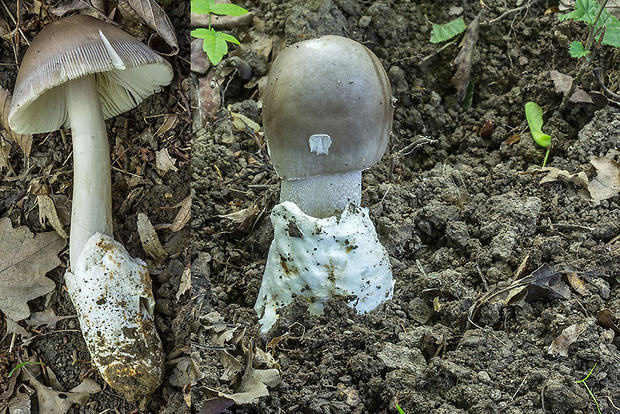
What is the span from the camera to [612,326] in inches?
74.4

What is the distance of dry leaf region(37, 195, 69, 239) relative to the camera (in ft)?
8.22

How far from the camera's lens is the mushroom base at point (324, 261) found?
2000mm

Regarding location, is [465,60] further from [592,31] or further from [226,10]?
[226,10]

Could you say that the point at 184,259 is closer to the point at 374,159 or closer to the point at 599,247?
the point at 374,159

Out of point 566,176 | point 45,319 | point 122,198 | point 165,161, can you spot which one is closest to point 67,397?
point 45,319

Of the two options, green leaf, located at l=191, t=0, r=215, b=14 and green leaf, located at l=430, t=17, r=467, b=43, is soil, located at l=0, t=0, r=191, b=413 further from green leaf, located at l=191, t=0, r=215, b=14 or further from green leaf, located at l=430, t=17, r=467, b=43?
green leaf, located at l=430, t=17, r=467, b=43

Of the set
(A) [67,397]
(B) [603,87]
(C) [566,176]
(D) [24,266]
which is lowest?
(A) [67,397]

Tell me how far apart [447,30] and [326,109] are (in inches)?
58.4

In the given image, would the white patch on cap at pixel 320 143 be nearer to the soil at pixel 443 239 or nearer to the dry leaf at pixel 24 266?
the soil at pixel 443 239

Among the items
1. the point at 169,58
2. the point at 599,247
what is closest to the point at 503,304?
the point at 599,247

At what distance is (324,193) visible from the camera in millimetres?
2082

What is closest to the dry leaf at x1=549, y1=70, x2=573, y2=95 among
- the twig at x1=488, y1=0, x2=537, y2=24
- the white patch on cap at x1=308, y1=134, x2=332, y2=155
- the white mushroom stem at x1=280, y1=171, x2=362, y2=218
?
the twig at x1=488, y1=0, x2=537, y2=24

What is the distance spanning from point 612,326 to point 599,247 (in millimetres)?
376

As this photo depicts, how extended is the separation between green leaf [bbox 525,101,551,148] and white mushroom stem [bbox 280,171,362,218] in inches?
44.0
